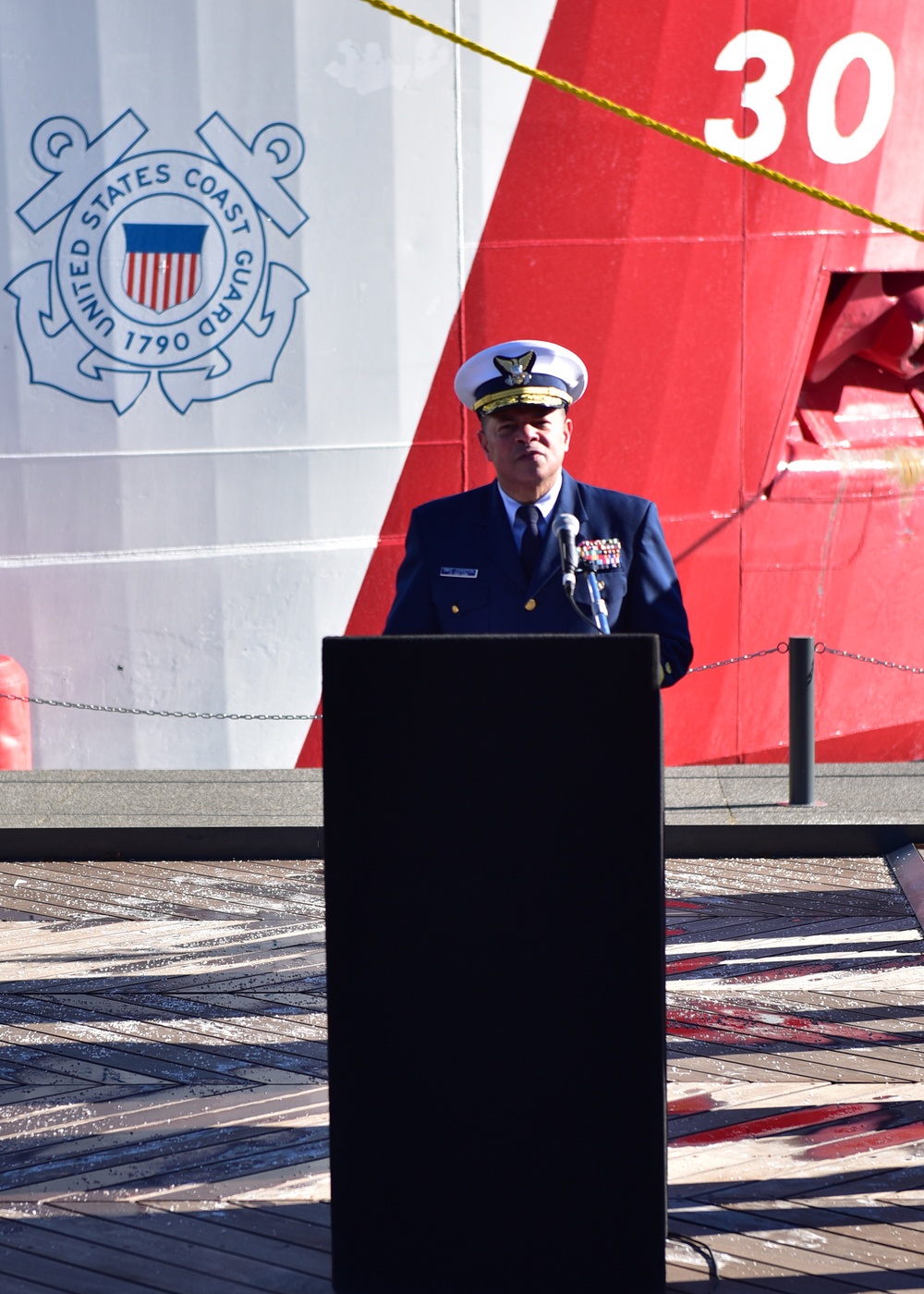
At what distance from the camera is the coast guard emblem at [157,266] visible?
5.73m

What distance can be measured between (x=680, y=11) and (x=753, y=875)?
3.59 m

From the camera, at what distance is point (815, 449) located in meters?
6.70

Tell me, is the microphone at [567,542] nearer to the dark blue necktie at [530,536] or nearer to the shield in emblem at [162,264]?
the dark blue necktie at [530,536]

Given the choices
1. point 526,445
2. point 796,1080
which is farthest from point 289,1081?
point 526,445

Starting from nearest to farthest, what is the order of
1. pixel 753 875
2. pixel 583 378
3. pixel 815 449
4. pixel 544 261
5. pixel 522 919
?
pixel 522 919, pixel 583 378, pixel 753 875, pixel 544 261, pixel 815 449

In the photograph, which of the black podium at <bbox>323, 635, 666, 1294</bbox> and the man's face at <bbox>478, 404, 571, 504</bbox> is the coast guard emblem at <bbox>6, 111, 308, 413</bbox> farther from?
the black podium at <bbox>323, 635, 666, 1294</bbox>

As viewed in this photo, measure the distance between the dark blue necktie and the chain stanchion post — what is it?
7.64ft

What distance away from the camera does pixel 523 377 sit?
2.89 meters

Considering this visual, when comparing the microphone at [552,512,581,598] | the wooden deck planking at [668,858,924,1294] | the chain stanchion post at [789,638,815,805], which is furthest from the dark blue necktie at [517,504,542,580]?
the chain stanchion post at [789,638,815,805]

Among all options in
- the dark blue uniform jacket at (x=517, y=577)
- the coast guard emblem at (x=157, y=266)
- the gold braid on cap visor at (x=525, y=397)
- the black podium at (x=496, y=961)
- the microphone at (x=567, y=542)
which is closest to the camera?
the black podium at (x=496, y=961)

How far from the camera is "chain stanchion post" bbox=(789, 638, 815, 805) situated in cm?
509

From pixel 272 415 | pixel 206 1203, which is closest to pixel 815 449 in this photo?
pixel 272 415

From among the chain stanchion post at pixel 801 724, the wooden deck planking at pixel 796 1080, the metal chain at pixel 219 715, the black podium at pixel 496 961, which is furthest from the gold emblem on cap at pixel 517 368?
the chain stanchion post at pixel 801 724

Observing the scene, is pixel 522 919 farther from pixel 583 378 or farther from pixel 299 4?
pixel 299 4
